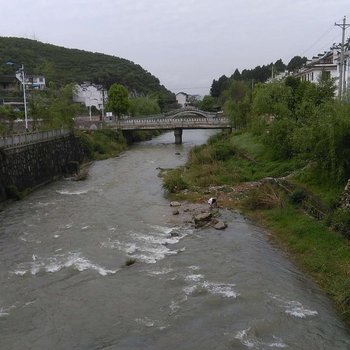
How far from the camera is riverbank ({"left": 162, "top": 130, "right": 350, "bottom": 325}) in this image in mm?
17062

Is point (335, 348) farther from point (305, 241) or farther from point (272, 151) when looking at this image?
point (272, 151)

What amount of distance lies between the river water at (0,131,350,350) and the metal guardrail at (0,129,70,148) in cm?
786

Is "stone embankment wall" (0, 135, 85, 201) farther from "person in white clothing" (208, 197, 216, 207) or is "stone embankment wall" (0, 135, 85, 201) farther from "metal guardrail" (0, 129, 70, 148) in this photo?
"person in white clothing" (208, 197, 216, 207)

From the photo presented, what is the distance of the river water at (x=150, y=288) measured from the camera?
12.6 m

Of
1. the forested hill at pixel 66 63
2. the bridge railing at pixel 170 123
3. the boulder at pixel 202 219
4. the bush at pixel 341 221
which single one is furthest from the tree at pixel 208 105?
the bush at pixel 341 221

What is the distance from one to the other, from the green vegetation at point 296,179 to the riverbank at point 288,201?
0.04 m

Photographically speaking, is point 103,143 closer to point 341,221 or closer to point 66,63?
point 341,221

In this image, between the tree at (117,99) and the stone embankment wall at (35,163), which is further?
the tree at (117,99)

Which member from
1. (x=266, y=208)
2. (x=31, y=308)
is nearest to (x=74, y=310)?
(x=31, y=308)

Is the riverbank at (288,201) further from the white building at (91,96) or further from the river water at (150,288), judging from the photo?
the white building at (91,96)

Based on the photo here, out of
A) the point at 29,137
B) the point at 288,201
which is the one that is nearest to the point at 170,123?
the point at 29,137

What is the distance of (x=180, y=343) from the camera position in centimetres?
1220

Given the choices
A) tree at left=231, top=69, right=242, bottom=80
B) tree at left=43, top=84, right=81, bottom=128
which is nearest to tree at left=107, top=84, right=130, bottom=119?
tree at left=43, top=84, right=81, bottom=128

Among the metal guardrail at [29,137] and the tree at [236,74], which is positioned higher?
the tree at [236,74]
